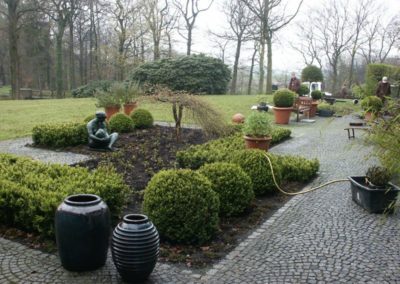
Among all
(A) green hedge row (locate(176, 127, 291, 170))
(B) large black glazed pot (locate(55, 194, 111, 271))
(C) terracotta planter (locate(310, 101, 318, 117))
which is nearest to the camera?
(B) large black glazed pot (locate(55, 194, 111, 271))

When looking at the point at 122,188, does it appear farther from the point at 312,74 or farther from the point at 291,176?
the point at 312,74

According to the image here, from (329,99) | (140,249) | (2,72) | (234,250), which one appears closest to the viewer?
(140,249)

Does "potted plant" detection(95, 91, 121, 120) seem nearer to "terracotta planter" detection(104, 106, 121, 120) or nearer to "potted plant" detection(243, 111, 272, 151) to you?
"terracotta planter" detection(104, 106, 121, 120)

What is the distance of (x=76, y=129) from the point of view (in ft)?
30.2

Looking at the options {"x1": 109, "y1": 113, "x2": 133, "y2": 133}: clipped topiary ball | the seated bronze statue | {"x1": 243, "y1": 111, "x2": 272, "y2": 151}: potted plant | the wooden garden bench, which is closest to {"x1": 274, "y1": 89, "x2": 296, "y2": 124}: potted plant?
the wooden garden bench

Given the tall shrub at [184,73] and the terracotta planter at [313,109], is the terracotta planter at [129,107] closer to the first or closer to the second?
the terracotta planter at [313,109]

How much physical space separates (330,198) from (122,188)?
3131mm

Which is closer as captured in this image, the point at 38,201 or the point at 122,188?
the point at 38,201

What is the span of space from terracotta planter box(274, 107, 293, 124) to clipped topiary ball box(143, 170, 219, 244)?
1056cm

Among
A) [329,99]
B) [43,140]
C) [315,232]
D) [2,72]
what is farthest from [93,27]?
[315,232]

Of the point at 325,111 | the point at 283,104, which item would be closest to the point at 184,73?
the point at 325,111

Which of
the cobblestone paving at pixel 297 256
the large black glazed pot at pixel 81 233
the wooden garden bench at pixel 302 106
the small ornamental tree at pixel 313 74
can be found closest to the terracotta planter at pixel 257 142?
the cobblestone paving at pixel 297 256

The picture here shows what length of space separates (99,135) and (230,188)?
14.6ft

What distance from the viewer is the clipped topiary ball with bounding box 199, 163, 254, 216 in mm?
4961
